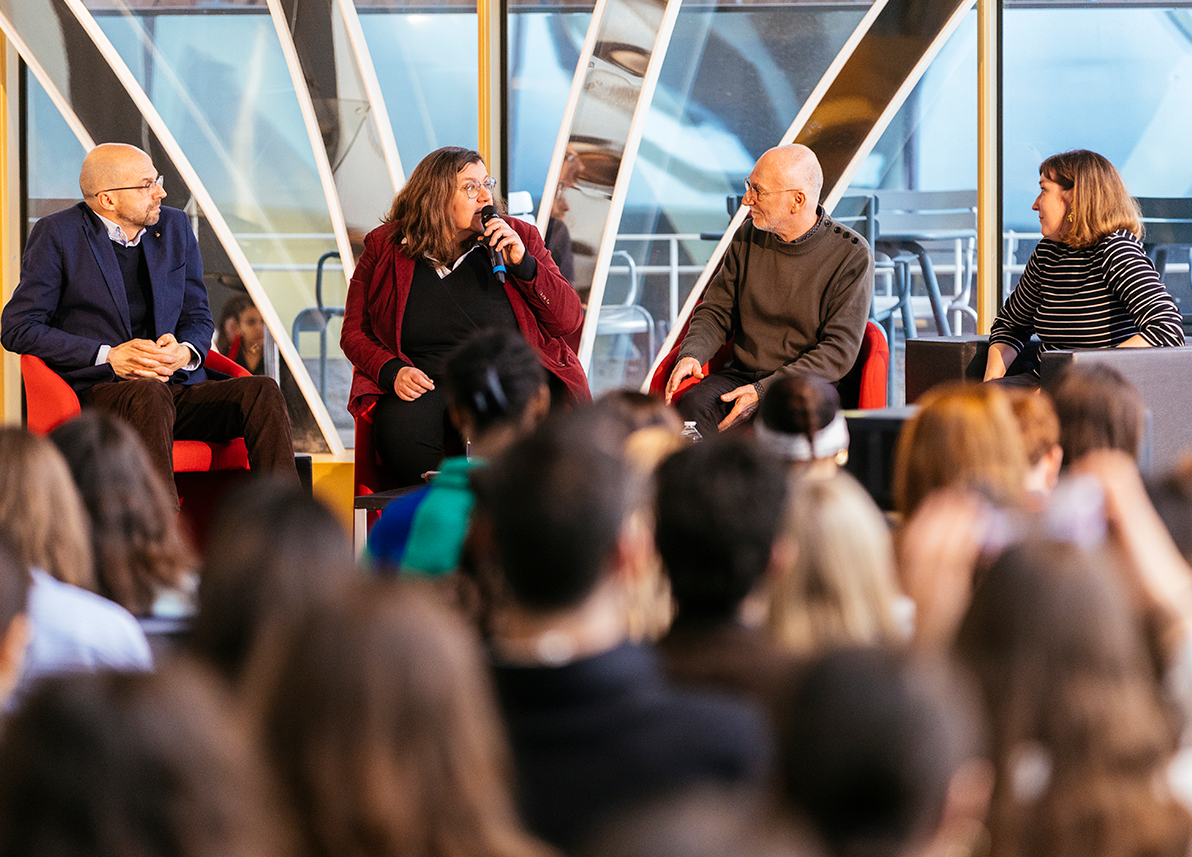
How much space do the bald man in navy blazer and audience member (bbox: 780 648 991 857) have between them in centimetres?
361

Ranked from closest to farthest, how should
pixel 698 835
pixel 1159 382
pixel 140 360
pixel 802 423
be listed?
pixel 698 835 < pixel 802 423 < pixel 1159 382 < pixel 140 360

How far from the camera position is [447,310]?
4625 mm

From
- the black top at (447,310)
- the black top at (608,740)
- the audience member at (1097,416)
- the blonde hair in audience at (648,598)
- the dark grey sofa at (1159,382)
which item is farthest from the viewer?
the black top at (447,310)

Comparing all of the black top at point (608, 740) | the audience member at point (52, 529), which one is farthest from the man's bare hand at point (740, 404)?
the black top at point (608, 740)

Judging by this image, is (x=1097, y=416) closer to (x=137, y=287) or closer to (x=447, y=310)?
(x=447, y=310)

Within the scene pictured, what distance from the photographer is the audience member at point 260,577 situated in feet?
5.14

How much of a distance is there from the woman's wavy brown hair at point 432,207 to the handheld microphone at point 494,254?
0.13 meters

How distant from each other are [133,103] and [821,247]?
3.43 m

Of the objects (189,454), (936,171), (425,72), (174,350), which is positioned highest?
(425,72)

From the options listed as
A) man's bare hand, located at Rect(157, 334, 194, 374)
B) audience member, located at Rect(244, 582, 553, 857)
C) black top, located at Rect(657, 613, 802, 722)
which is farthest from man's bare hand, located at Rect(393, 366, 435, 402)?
audience member, located at Rect(244, 582, 553, 857)

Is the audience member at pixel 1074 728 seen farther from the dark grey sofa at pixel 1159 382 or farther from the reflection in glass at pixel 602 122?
the reflection in glass at pixel 602 122

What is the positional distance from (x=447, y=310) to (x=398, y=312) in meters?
0.17

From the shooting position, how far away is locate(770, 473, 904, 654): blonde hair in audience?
167 centimetres

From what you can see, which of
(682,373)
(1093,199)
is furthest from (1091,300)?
(682,373)
